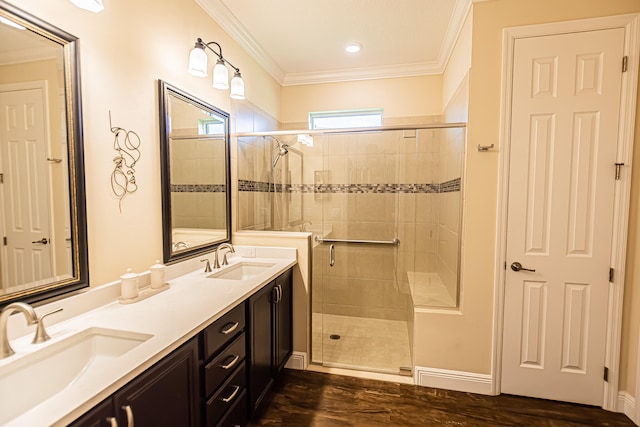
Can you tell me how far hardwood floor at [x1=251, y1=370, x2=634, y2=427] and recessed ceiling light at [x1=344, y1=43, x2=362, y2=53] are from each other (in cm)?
295

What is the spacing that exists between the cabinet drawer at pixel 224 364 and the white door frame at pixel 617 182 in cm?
175

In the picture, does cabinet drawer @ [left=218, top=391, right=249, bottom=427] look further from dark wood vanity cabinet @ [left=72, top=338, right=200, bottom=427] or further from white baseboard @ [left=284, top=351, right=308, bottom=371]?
white baseboard @ [left=284, top=351, right=308, bottom=371]

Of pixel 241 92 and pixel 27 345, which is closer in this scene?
pixel 27 345

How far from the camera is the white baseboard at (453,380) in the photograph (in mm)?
2158

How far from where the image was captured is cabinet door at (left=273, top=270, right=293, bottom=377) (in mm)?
2152

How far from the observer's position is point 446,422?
1894mm

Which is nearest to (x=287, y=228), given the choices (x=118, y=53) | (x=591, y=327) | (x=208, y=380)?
(x=208, y=380)

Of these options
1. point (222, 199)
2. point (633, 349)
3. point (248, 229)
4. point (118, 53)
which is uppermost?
point (118, 53)

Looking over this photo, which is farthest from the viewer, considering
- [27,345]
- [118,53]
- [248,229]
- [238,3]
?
[248,229]

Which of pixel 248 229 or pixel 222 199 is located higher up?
pixel 222 199

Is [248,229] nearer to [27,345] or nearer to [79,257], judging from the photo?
[79,257]

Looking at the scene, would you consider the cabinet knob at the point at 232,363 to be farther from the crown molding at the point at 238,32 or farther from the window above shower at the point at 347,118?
the window above shower at the point at 347,118

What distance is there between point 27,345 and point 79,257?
1.24ft

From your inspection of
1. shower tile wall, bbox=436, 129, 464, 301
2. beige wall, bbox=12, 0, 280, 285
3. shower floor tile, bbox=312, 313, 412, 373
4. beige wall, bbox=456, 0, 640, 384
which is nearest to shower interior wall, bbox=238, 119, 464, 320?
shower tile wall, bbox=436, 129, 464, 301
